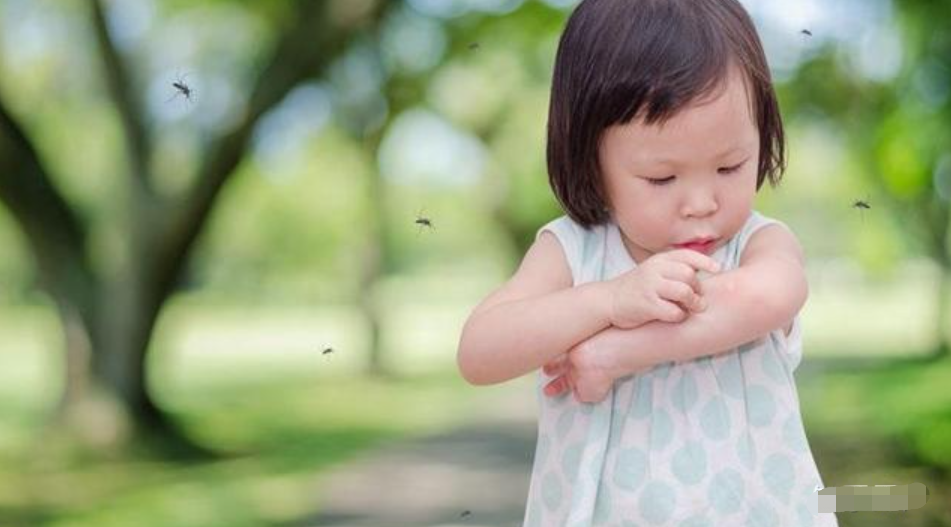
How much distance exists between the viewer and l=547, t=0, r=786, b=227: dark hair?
6.72ft

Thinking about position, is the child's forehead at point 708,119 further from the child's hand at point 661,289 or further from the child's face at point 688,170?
the child's hand at point 661,289

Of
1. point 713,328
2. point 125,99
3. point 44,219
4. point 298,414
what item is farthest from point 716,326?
point 298,414

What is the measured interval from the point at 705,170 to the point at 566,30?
284mm

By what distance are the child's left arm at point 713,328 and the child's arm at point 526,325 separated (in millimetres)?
33

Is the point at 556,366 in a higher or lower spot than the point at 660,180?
lower

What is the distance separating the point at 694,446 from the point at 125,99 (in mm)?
12790

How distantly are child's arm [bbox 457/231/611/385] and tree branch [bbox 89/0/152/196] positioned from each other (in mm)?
11769

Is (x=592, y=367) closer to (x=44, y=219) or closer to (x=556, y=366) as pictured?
(x=556, y=366)

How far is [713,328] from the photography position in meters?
2.06

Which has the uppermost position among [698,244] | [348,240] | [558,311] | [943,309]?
[348,240]

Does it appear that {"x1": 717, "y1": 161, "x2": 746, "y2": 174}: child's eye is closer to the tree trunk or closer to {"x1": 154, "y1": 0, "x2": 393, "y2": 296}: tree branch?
{"x1": 154, "y1": 0, "x2": 393, "y2": 296}: tree branch

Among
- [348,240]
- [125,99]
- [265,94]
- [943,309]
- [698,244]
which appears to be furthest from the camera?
[348,240]

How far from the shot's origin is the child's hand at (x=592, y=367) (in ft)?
6.86

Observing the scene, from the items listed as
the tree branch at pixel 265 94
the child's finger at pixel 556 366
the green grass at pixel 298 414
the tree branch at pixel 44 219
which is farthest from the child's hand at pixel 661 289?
the tree branch at pixel 44 219
